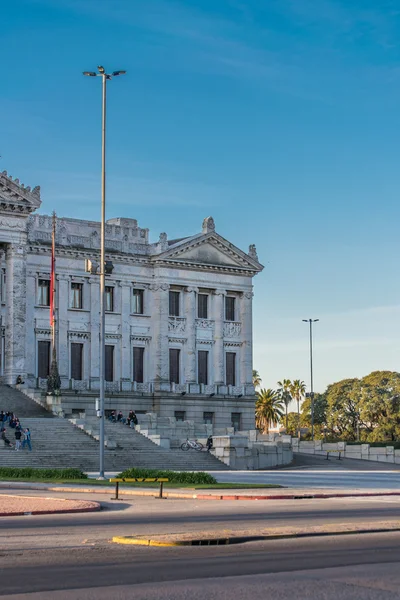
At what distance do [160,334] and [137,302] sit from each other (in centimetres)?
310

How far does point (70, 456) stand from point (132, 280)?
101ft

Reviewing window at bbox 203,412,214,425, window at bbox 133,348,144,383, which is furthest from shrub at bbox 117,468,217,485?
window at bbox 203,412,214,425

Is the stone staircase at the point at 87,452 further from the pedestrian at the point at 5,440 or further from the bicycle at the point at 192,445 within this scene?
the bicycle at the point at 192,445

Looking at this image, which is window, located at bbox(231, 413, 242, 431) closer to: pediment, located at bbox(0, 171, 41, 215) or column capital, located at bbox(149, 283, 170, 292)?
column capital, located at bbox(149, 283, 170, 292)

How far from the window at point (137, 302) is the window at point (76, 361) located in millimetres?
5704

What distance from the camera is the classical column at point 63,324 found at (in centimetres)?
8294

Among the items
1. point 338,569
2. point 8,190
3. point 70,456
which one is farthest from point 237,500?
point 8,190

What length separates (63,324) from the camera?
83375mm

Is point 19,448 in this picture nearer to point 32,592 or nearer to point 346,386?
point 32,592

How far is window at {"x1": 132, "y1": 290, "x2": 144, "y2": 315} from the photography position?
288ft

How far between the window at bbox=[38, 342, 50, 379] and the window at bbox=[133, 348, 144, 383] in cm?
768

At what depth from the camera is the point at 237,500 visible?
34.6m

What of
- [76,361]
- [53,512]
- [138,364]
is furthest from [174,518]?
[138,364]

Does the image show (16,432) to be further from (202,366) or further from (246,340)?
(246,340)
